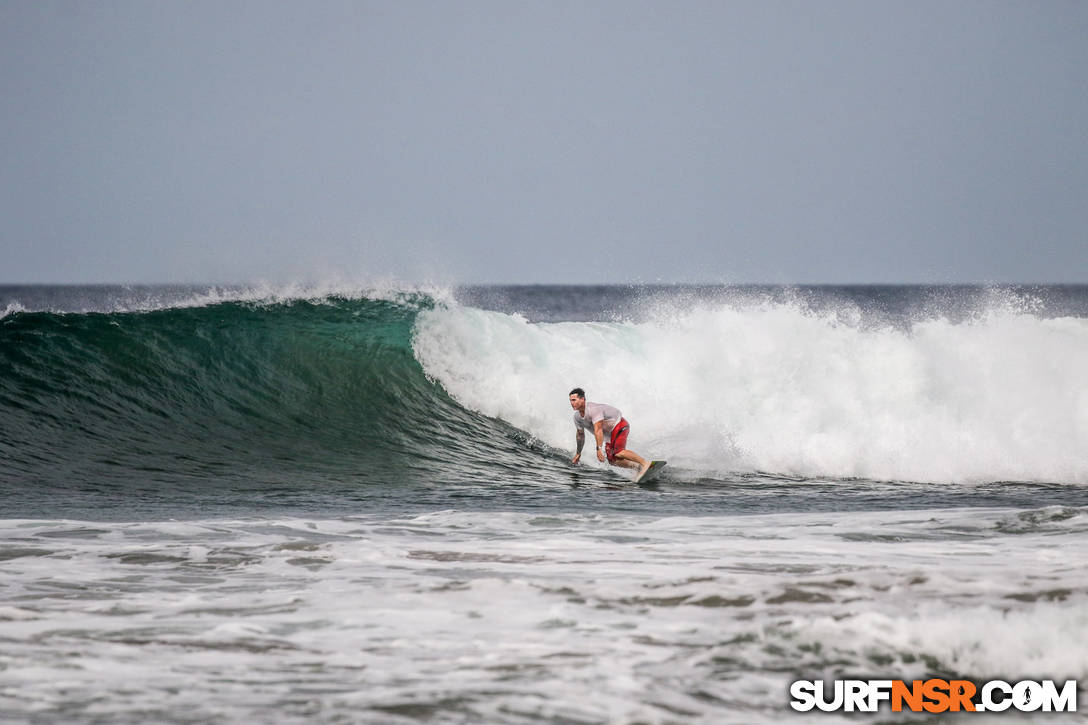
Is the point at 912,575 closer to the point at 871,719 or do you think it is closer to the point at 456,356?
the point at 871,719

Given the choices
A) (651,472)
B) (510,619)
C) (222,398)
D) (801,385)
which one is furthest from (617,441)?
(510,619)

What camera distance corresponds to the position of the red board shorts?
38.4ft

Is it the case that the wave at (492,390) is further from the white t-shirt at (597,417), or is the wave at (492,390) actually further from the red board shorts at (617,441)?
the white t-shirt at (597,417)

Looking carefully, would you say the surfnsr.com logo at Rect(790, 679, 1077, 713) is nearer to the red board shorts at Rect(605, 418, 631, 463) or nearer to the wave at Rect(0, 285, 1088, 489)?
the wave at Rect(0, 285, 1088, 489)

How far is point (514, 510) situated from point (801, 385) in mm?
6682

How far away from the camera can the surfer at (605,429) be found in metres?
11.6

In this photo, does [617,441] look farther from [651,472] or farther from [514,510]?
[514,510]

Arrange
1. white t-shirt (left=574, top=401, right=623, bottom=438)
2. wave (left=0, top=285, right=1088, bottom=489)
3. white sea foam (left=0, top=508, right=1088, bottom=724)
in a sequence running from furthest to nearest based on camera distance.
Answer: wave (left=0, top=285, right=1088, bottom=489), white t-shirt (left=574, top=401, right=623, bottom=438), white sea foam (left=0, top=508, right=1088, bottom=724)

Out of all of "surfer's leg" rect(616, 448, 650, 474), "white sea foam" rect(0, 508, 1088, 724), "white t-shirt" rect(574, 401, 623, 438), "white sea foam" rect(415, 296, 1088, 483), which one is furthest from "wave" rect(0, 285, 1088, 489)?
"white sea foam" rect(0, 508, 1088, 724)

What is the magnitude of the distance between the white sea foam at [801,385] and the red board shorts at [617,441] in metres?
0.86

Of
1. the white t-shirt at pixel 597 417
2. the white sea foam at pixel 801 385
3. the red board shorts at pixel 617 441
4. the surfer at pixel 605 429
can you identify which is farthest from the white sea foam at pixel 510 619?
the white sea foam at pixel 801 385

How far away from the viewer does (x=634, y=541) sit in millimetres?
7574

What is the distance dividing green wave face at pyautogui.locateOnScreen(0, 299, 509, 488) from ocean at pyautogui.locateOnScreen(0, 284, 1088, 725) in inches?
2.2

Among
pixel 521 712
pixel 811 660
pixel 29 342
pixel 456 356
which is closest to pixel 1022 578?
pixel 811 660
